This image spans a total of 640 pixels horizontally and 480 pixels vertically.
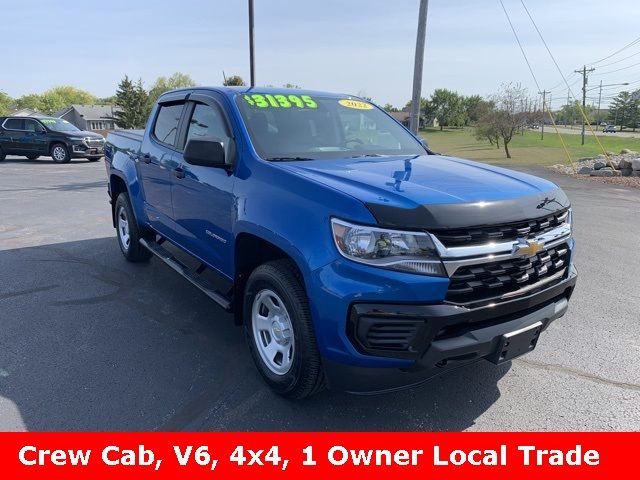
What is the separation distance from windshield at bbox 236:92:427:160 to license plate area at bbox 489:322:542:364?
1724 millimetres

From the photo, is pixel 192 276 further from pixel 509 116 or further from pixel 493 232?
pixel 509 116

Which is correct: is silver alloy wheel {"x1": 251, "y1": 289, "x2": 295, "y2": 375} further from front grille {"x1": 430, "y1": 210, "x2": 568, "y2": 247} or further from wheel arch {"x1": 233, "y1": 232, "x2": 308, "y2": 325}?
front grille {"x1": 430, "y1": 210, "x2": 568, "y2": 247}

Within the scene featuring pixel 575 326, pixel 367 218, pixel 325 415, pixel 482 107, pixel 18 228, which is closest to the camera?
pixel 367 218

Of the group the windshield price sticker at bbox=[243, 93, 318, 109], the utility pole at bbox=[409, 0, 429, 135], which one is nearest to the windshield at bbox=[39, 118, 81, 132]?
the utility pole at bbox=[409, 0, 429, 135]

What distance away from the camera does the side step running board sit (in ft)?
11.3

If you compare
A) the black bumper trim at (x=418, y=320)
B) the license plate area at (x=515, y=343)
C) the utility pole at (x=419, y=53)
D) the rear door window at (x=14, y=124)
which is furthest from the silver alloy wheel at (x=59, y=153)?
the license plate area at (x=515, y=343)

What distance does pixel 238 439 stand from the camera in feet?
8.55

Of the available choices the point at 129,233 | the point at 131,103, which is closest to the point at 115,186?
the point at 129,233

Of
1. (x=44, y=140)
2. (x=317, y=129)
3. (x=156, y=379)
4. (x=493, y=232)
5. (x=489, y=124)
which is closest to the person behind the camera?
(x=493, y=232)

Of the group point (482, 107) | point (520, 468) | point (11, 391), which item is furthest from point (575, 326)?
point (482, 107)

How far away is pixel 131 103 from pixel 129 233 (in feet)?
198

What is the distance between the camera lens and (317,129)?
374cm

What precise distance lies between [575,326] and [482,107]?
35202 millimetres

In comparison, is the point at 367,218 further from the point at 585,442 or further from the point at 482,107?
the point at 482,107
